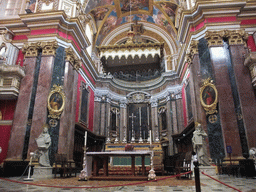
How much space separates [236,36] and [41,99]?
8829 mm

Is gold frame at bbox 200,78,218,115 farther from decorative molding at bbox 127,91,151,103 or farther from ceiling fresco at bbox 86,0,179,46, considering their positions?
decorative molding at bbox 127,91,151,103

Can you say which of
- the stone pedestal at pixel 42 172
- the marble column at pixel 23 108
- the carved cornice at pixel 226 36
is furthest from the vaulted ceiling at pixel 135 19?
the stone pedestal at pixel 42 172

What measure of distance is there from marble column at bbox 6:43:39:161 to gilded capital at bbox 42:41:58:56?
0.42 metres

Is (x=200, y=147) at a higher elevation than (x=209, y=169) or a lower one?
higher

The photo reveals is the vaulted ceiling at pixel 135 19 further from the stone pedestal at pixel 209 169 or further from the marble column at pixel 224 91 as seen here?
the stone pedestal at pixel 209 169

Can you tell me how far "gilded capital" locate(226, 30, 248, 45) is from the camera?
8.87 m

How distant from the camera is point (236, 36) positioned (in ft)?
29.3

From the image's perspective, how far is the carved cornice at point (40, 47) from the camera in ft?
31.0

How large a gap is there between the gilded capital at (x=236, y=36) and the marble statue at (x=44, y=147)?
844 cm

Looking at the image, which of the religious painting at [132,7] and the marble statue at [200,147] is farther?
Answer: the religious painting at [132,7]

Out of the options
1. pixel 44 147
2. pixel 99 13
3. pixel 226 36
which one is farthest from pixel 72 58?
pixel 226 36

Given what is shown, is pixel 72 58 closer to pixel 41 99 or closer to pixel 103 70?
pixel 103 70

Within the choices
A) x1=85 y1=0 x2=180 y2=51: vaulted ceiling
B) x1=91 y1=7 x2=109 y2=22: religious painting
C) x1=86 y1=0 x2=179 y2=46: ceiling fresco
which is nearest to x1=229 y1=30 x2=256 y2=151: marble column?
x1=85 y1=0 x2=180 y2=51: vaulted ceiling

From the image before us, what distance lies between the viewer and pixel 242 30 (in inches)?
355
